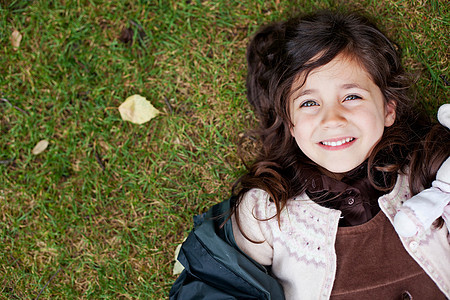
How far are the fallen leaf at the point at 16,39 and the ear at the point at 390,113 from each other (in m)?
2.27

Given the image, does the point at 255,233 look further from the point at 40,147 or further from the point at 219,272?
the point at 40,147

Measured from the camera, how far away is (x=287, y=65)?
6.87 ft

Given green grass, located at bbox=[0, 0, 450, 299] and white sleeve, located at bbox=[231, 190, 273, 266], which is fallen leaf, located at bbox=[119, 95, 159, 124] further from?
white sleeve, located at bbox=[231, 190, 273, 266]

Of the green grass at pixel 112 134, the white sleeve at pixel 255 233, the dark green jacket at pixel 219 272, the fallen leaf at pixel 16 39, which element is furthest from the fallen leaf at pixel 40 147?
the white sleeve at pixel 255 233

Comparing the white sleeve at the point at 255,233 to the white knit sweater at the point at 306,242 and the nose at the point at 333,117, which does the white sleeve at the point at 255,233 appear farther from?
the nose at the point at 333,117

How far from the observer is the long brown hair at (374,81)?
2.04 meters

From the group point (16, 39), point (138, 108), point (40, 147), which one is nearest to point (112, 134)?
point (138, 108)

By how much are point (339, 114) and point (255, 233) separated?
2.41 ft

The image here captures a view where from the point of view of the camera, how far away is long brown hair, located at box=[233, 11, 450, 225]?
6.69 ft

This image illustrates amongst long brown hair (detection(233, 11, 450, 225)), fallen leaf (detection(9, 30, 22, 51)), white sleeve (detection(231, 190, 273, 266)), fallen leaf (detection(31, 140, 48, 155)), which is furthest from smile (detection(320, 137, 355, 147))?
fallen leaf (detection(9, 30, 22, 51))

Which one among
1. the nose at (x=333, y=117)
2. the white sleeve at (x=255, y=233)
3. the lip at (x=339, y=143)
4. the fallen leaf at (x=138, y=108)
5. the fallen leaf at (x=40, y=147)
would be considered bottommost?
the fallen leaf at (x=40, y=147)

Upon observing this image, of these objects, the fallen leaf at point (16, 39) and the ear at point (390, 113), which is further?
the fallen leaf at point (16, 39)

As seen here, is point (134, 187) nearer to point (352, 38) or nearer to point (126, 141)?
point (126, 141)

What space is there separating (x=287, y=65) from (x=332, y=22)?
311 mm
